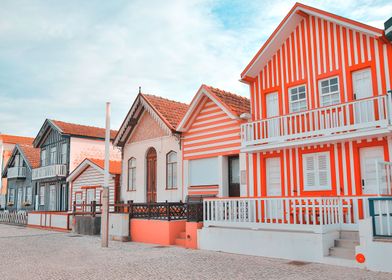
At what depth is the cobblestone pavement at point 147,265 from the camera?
9305 mm

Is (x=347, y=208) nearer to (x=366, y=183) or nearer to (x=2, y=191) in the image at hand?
(x=366, y=183)

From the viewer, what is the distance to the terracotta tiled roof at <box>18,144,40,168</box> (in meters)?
37.7

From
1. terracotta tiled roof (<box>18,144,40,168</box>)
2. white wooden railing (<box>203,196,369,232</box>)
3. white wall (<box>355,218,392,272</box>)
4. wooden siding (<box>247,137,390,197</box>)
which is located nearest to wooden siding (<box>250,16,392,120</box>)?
wooden siding (<box>247,137,390,197</box>)

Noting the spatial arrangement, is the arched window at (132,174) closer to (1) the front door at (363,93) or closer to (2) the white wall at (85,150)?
(2) the white wall at (85,150)

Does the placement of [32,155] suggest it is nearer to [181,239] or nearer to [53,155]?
[53,155]

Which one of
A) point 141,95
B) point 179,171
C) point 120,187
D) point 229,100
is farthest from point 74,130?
point 229,100

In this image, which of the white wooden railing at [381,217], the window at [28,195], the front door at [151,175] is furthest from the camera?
the window at [28,195]

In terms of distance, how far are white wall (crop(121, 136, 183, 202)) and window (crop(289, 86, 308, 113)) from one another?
19.9 feet

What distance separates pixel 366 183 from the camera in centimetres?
1253

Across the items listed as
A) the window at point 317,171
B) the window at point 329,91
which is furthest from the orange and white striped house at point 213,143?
the window at point 329,91

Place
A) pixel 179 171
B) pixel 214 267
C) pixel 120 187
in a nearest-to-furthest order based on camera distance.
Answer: pixel 214 267 < pixel 179 171 < pixel 120 187

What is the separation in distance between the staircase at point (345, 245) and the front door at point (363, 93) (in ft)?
11.3

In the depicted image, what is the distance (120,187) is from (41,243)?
7887 mm

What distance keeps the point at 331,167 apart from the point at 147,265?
6758 mm
